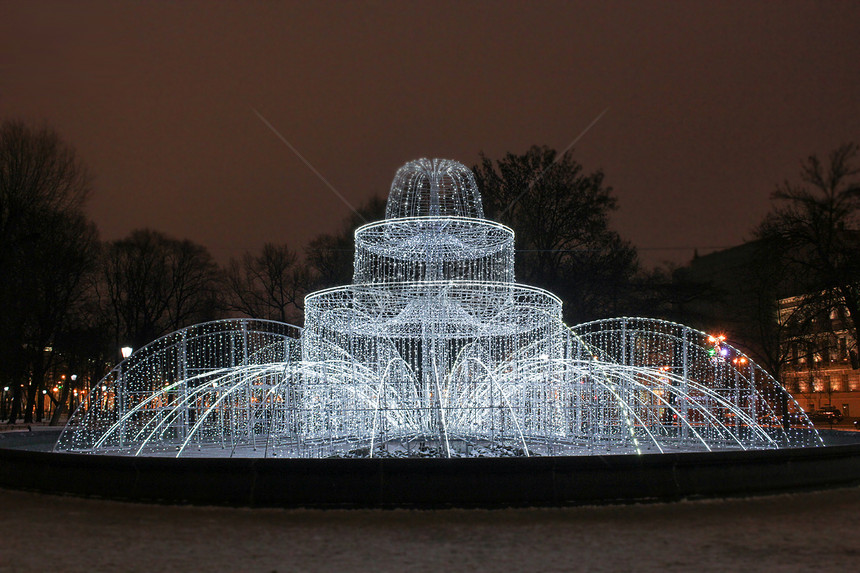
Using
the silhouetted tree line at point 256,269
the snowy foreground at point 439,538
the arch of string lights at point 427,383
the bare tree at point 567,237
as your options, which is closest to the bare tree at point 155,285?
the silhouetted tree line at point 256,269

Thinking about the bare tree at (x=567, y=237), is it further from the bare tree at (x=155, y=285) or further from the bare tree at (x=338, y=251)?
the bare tree at (x=155, y=285)

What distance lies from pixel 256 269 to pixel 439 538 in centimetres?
4696

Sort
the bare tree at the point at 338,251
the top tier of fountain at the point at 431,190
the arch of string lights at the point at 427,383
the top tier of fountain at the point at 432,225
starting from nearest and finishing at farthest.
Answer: the arch of string lights at the point at 427,383 → the top tier of fountain at the point at 432,225 → the top tier of fountain at the point at 431,190 → the bare tree at the point at 338,251

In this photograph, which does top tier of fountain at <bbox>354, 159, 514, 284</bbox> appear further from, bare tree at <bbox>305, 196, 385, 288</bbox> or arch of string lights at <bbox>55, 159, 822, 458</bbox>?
bare tree at <bbox>305, 196, 385, 288</bbox>

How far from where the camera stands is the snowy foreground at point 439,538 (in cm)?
781

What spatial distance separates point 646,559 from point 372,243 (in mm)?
12114

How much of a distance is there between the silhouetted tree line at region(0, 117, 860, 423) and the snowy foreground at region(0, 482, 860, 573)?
73.3 feet

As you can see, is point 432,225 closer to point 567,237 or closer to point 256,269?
point 567,237

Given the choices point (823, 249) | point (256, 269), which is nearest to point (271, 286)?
point (256, 269)

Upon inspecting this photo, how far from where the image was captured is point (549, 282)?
128 ft

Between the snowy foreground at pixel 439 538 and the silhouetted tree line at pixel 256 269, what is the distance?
22356mm

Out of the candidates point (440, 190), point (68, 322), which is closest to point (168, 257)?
point (68, 322)

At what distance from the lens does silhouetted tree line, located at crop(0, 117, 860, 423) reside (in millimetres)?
31453

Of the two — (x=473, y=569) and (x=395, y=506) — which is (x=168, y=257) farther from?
(x=473, y=569)
